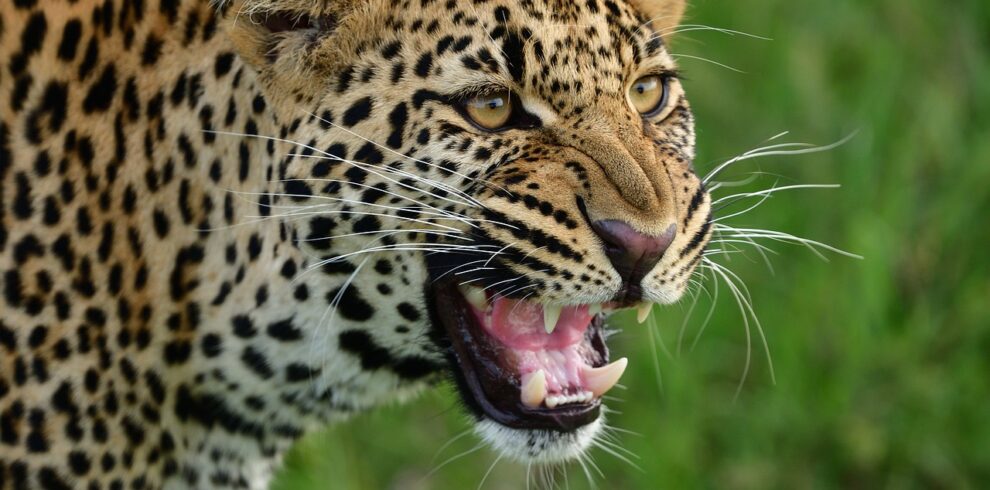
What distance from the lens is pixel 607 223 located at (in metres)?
3.58

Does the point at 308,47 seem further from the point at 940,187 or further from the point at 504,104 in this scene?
the point at 940,187

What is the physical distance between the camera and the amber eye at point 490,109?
378 cm

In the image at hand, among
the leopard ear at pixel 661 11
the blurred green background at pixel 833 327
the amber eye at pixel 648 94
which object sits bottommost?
the blurred green background at pixel 833 327

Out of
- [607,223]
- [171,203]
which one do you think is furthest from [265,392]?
[607,223]

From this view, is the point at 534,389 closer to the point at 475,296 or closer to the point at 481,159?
the point at 475,296

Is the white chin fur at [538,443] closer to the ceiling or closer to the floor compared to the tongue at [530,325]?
closer to the floor

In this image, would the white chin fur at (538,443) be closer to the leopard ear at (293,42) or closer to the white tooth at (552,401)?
the white tooth at (552,401)

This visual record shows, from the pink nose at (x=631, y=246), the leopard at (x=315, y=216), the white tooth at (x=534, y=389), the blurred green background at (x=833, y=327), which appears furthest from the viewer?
the blurred green background at (x=833, y=327)

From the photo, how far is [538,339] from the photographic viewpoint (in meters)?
4.07

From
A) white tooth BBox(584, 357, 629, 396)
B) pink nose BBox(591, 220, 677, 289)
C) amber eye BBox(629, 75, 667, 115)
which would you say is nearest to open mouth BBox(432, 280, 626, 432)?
white tooth BBox(584, 357, 629, 396)

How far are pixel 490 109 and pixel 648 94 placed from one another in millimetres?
468

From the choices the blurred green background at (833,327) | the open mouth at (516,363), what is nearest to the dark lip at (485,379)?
the open mouth at (516,363)

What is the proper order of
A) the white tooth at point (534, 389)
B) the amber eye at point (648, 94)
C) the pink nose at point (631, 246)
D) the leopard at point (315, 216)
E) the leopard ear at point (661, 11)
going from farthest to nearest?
the leopard ear at point (661, 11), the amber eye at point (648, 94), the white tooth at point (534, 389), the leopard at point (315, 216), the pink nose at point (631, 246)

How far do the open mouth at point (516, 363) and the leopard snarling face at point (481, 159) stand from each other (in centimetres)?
1
